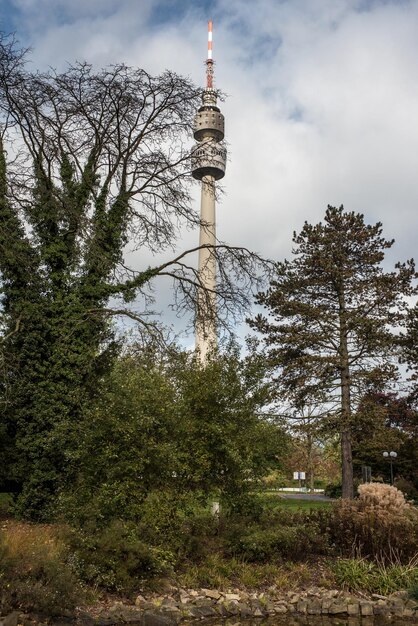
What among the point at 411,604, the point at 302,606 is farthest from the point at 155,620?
the point at 411,604

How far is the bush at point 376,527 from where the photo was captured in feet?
37.7

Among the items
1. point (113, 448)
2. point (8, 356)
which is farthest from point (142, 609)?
point (8, 356)

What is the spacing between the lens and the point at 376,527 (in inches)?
460

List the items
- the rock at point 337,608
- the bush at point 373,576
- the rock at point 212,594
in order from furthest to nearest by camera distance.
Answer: the bush at point 373,576
the rock at point 337,608
the rock at point 212,594

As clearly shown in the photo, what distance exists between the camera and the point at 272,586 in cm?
1042

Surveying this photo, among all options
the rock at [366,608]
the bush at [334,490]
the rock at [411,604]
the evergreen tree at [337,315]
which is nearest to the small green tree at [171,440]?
the rock at [366,608]

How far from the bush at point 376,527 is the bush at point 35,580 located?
5686 millimetres

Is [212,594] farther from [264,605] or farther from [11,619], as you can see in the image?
[11,619]

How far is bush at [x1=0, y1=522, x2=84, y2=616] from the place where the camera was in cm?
801

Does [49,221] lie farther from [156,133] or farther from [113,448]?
[113,448]

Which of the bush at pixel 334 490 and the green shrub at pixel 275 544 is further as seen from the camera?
the bush at pixel 334 490

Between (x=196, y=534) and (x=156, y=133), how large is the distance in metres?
12.0

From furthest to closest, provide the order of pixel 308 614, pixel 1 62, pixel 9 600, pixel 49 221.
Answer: pixel 49 221 → pixel 1 62 → pixel 308 614 → pixel 9 600

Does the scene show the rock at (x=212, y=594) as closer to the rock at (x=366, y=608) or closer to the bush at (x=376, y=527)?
the rock at (x=366, y=608)
